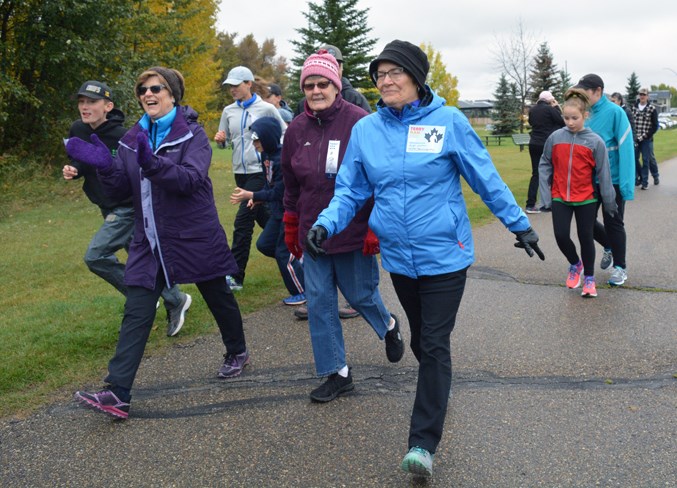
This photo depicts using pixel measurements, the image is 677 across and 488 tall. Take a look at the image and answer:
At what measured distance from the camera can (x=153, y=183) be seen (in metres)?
3.83

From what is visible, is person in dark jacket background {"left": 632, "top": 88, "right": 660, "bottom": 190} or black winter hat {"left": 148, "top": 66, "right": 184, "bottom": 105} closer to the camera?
black winter hat {"left": 148, "top": 66, "right": 184, "bottom": 105}

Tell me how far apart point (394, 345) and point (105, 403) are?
1797mm

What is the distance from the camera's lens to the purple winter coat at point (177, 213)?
3.97 metres

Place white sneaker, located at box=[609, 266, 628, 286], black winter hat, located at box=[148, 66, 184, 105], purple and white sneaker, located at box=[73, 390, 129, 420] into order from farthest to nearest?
white sneaker, located at box=[609, 266, 628, 286]
black winter hat, located at box=[148, 66, 184, 105]
purple and white sneaker, located at box=[73, 390, 129, 420]

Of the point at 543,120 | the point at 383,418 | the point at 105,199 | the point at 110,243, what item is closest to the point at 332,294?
the point at 383,418

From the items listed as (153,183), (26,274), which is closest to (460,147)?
(153,183)

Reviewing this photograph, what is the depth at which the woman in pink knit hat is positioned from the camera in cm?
398

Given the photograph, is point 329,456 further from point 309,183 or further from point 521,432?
point 309,183

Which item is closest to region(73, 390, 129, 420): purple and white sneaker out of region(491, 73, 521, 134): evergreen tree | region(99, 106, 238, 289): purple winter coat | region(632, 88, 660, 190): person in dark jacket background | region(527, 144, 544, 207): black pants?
region(99, 106, 238, 289): purple winter coat

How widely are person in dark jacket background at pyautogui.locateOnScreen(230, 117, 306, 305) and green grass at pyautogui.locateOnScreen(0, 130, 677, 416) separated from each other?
41 cm

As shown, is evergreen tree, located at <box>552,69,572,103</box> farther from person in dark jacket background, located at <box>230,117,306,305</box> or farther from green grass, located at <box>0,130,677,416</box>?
person in dark jacket background, located at <box>230,117,306,305</box>

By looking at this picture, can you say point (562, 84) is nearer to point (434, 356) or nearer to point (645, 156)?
point (645, 156)

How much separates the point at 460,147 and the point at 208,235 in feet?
5.48

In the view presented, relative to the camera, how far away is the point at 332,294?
4.05 m
